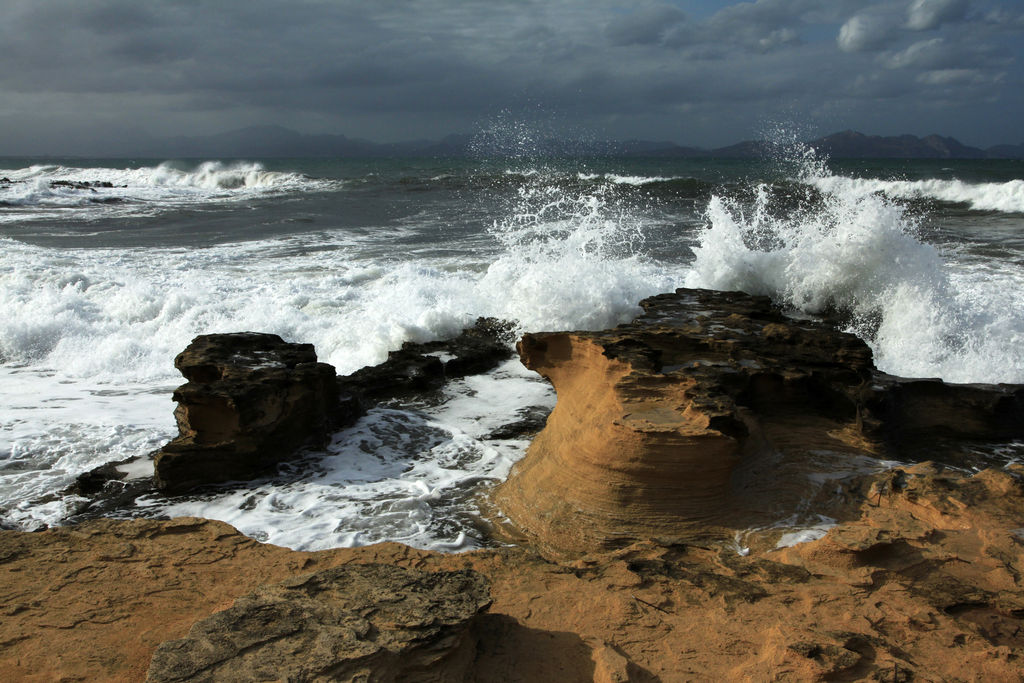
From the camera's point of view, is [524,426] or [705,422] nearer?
[705,422]

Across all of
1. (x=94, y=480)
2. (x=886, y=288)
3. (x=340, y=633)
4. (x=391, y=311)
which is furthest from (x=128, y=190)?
(x=340, y=633)

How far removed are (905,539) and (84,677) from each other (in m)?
3.31

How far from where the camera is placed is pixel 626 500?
380cm

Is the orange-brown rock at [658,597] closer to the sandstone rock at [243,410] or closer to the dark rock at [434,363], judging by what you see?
the sandstone rock at [243,410]

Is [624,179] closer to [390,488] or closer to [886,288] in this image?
[886,288]

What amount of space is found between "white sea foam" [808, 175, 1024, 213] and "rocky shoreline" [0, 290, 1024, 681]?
17763 millimetres

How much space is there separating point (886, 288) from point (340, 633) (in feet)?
22.1

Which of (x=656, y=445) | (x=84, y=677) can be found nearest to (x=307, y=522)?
(x=84, y=677)

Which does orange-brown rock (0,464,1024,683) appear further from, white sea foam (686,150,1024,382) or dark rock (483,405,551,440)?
white sea foam (686,150,1024,382)

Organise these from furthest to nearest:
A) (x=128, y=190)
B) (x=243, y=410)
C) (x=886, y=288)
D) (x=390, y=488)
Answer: (x=128, y=190), (x=886, y=288), (x=243, y=410), (x=390, y=488)

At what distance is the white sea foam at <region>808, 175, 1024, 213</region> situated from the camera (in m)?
21.3

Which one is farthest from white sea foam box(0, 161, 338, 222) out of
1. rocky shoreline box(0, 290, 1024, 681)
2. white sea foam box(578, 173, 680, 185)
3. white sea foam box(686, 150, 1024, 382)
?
rocky shoreline box(0, 290, 1024, 681)

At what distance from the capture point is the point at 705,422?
3840 mm

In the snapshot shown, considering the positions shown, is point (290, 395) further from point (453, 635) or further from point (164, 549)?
point (453, 635)
